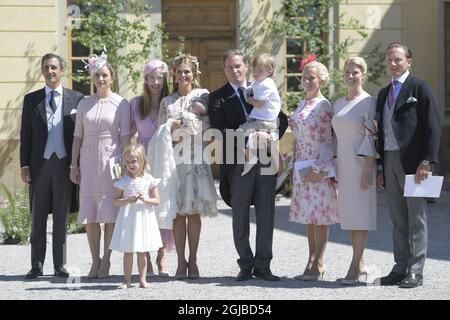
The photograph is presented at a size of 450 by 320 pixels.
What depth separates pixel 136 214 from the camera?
26.9 feet

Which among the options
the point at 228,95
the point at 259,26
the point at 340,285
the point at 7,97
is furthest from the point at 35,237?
the point at 259,26

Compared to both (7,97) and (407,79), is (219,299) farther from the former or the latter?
(7,97)

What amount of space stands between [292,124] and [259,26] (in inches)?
318

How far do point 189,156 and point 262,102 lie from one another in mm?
756

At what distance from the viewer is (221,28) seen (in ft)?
55.3

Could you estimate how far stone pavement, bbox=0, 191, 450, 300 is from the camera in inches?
308

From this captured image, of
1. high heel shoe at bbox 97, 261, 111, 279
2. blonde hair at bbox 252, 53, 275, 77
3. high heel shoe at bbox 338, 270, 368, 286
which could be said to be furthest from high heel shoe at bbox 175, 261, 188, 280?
blonde hair at bbox 252, 53, 275, 77

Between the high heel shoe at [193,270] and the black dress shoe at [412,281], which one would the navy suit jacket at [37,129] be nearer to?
the high heel shoe at [193,270]

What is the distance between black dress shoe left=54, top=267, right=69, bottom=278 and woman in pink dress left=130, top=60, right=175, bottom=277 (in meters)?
0.69

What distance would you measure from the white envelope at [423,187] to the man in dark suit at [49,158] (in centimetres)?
284

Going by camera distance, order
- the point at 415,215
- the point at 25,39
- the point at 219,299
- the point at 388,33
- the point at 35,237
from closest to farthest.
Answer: the point at 219,299, the point at 415,215, the point at 35,237, the point at 25,39, the point at 388,33

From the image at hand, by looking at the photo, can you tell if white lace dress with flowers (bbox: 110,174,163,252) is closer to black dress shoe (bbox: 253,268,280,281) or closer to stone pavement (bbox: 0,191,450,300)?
stone pavement (bbox: 0,191,450,300)

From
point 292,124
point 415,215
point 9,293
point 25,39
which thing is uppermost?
point 25,39

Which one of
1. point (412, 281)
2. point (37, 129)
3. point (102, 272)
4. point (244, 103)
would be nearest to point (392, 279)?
point (412, 281)
